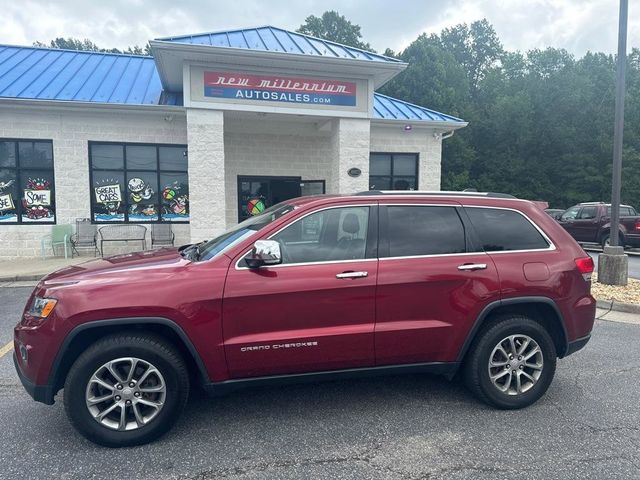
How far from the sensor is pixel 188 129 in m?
10.7

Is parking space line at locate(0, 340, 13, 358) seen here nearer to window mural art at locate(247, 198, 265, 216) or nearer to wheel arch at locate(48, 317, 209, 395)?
wheel arch at locate(48, 317, 209, 395)

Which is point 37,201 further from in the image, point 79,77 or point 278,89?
point 278,89

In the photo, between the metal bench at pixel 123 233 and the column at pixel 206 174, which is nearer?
the column at pixel 206 174

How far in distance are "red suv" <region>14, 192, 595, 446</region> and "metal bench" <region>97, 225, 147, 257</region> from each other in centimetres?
910

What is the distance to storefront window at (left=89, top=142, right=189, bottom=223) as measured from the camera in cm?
1206

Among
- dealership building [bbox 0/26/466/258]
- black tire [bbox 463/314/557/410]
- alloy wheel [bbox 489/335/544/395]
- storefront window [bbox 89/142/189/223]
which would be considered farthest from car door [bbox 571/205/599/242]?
alloy wheel [bbox 489/335/544/395]

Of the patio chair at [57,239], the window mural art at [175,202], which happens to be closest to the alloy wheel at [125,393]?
the patio chair at [57,239]

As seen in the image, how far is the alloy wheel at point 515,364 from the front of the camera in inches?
141

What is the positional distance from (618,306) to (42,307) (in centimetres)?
753

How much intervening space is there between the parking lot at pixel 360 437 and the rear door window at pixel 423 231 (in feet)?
4.27

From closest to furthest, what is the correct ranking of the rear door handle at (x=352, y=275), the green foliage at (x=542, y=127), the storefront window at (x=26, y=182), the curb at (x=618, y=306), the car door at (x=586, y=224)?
the rear door handle at (x=352, y=275)
the curb at (x=618, y=306)
the storefront window at (x=26, y=182)
the car door at (x=586, y=224)
the green foliage at (x=542, y=127)

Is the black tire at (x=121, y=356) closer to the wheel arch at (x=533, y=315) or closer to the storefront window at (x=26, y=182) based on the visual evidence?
the wheel arch at (x=533, y=315)

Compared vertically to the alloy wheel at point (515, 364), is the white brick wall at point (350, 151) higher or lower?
higher

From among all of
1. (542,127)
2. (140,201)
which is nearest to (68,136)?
(140,201)
